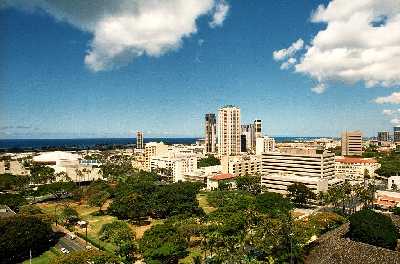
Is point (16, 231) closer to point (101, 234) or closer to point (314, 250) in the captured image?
point (101, 234)

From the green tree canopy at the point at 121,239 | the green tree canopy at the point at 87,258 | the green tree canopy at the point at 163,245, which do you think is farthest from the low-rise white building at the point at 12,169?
the green tree canopy at the point at 87,258

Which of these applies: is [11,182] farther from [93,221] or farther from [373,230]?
[373,230]

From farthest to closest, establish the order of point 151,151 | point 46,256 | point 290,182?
point 151,151 → point 290,182 → point 46,256

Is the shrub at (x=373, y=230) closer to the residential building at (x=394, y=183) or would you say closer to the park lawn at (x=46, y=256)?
the park lawn at (x=46, y=256)

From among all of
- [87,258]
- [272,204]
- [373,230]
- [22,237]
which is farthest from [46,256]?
[373,230]

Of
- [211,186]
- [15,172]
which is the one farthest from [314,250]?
[15,172]

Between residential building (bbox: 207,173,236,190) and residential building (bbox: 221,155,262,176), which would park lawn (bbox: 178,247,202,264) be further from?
residential building (bbox: 221,155,262,176)

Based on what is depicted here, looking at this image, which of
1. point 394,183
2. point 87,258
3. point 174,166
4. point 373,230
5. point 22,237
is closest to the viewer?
point 87,258
